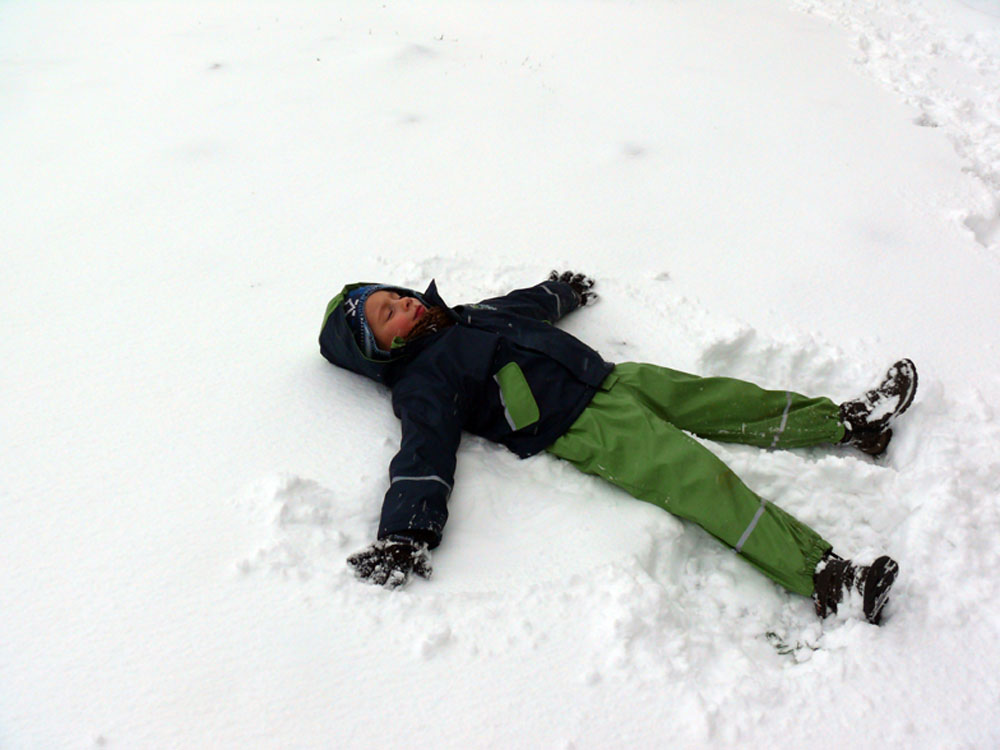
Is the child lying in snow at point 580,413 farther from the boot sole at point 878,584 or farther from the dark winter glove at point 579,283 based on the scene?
the dark winter glove at point 579,283

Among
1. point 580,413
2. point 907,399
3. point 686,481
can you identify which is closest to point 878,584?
point 686,481

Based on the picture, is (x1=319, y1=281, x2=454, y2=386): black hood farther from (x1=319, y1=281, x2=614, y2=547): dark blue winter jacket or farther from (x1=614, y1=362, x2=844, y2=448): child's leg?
(x1=614, y1=362, x2=844, y2=448): child's leg

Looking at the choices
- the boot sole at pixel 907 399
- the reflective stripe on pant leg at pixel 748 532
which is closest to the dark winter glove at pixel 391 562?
the reflective stripe on pant leg at pixel 748 532

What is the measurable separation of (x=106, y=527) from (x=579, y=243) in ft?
7.46

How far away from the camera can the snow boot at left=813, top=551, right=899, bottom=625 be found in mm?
1891

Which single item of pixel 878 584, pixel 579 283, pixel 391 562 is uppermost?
pixel 878 584

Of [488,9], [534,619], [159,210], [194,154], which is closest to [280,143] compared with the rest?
[194,154]

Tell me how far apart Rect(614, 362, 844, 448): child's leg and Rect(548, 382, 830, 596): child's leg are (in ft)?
0.33

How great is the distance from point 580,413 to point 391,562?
2.68 ft

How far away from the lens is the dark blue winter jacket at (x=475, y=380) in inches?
88.9

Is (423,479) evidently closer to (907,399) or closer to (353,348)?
(353,348)

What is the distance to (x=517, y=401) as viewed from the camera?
2359mm

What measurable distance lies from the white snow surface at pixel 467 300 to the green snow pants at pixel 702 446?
A: 81 millimetres

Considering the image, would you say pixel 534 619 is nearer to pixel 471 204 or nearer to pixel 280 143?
pixel 471 204
